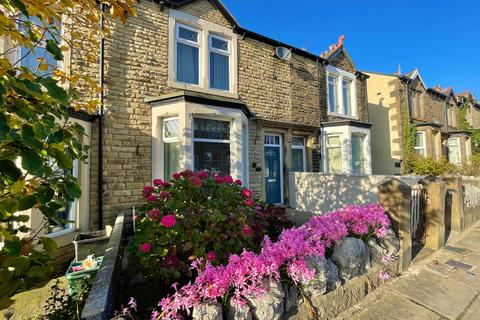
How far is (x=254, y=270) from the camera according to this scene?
7.25ft

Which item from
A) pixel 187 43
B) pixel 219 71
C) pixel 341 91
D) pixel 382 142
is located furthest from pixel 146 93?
pixel 382 142

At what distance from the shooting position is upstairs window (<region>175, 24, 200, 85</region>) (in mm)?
7258

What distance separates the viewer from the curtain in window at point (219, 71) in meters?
7.88

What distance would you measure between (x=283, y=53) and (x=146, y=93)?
18.5 feet

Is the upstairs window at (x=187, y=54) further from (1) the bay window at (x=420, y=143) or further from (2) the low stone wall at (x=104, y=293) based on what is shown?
(1) the bay window at (x=420, y=143)

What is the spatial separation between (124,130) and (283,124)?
5429 millimetres

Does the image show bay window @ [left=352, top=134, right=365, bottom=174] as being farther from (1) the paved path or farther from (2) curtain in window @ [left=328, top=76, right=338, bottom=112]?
(1) the paved path

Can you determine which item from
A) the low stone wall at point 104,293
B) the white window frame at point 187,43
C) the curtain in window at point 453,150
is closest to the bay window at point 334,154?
the white window frame at point 187,43

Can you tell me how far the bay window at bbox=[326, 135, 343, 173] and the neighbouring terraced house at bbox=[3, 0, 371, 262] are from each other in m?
0.04

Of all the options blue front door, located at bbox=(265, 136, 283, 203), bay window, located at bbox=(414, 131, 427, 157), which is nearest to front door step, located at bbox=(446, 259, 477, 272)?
blue front door, located at bbox=(265, 136, 283, 203)

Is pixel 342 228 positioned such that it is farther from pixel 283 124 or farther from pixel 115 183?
pixel 283 124

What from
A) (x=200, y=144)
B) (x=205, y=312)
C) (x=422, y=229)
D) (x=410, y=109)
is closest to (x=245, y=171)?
(x=200, y=144)

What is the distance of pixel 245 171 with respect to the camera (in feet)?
25.2

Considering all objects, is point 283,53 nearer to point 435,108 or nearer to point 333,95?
point 333,95
